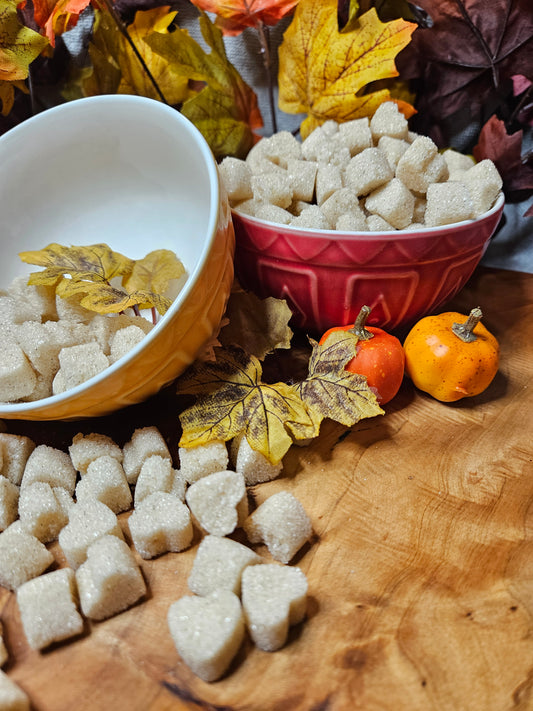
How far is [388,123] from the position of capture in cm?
100

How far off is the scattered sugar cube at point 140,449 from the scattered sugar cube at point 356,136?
1.84 feet

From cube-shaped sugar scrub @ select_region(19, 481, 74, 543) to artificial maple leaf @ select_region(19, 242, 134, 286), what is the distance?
0.31 m

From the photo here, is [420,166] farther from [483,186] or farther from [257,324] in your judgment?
→ [257,324]

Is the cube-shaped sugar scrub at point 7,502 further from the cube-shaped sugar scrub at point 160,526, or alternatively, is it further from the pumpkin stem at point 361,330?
the pumpkin stem at point 361,330

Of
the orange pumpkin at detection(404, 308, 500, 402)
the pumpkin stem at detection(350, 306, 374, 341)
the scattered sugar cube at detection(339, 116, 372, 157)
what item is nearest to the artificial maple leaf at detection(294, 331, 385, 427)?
the pumpkin stem at detection(350, 306, 374, 341)

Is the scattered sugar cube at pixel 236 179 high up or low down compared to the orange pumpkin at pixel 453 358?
up

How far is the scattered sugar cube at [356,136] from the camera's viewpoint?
1.00m

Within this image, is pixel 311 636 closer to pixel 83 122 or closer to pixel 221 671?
pixel 221 671

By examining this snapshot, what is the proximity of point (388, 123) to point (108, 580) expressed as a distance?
2.65 feet

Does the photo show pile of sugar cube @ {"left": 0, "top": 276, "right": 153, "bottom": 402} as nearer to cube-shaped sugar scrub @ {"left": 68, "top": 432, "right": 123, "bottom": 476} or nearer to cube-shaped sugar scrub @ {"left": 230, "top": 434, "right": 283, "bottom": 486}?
cube-shaped sugar scrub @ {"left": 68, "top": 432, "right": 123, "bottom": 476}

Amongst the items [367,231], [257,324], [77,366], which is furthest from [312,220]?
[77,366]

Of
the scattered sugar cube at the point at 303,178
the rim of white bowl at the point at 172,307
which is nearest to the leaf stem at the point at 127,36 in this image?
the rim of white bowl at the point at 172,307

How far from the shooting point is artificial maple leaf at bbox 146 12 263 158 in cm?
107

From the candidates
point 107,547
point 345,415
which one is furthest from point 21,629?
point 345,415
